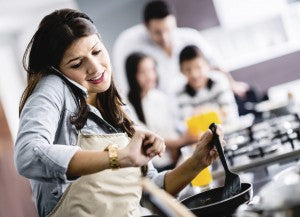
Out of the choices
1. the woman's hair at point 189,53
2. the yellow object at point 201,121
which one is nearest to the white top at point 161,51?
the woman's hair at point 189,53

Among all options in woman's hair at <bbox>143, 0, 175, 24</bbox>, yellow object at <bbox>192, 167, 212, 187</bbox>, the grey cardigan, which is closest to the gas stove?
yellow object at <bbox>192, 167, 212, 187</bbox>

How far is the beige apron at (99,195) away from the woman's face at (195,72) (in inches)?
128

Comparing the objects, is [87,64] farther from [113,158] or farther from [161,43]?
[161,43]

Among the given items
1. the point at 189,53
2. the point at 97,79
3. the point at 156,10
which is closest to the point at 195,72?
the point at 189,53

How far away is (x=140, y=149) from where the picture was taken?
104 centimetres

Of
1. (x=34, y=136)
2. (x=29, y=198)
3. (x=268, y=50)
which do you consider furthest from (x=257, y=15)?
(x=34, y=136)

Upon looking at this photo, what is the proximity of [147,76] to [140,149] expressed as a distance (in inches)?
148

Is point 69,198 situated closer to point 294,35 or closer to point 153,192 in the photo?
point 153,192

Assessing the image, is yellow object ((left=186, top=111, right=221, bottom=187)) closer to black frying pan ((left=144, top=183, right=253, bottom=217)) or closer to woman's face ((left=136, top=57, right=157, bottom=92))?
black frying pan ((left=144, top=183, right=253, bottom=217))

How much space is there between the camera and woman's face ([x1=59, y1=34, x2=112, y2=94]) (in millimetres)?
1286

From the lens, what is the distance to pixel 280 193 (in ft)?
2.37

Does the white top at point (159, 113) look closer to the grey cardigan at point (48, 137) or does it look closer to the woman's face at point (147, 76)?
the woman's face at point (147, 76)

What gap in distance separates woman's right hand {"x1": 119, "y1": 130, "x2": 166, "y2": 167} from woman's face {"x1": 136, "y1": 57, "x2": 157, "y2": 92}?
3693 millimetres

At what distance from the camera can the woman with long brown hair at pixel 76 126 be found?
3.53 feet
